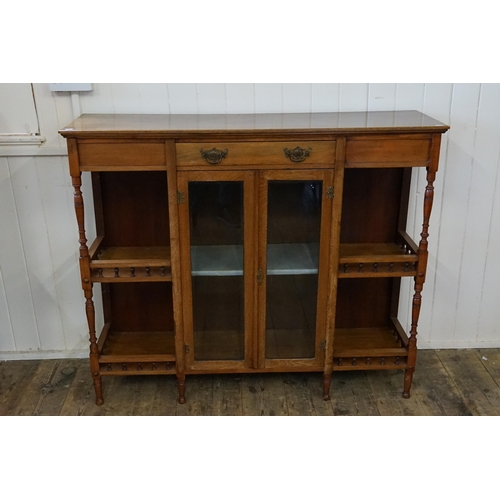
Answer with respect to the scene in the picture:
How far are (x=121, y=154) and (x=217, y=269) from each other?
665 mm

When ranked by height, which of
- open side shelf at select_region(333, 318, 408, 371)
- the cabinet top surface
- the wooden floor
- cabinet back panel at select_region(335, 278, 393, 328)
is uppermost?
the cabinet top surface

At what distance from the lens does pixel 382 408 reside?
9.08ft

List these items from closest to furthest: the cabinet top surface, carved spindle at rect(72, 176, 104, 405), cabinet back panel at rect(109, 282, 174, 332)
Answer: the cabinet top surface, carved spindle at rect(72, 176, 104, 405), cabinet back panel at rect(109, 282, 174, 332)

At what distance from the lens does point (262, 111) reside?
8.98 ft

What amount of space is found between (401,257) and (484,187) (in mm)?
705

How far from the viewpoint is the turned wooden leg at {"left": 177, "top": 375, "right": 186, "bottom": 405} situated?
2.76 metres

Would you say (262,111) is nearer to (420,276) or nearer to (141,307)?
(420,276)

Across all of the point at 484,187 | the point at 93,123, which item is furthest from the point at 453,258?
the point at 93,123

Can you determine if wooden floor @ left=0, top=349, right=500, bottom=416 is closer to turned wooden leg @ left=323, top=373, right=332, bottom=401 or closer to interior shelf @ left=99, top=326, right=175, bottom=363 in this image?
turned wooden leg @ left=323, top=373, right=332, bottom=401

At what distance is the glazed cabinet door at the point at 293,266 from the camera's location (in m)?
2.44

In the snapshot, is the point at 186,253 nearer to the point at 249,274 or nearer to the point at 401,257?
the point at 249,274

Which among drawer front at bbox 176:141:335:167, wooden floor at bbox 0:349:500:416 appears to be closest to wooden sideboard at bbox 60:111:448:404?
drawer front at bbox 176:141:335:167

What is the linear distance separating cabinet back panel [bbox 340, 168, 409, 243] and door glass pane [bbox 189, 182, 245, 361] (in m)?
0.61

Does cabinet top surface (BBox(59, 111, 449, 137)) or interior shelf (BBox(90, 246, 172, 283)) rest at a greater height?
cabinet top surface (BBox(59, 111, 449, 137))
